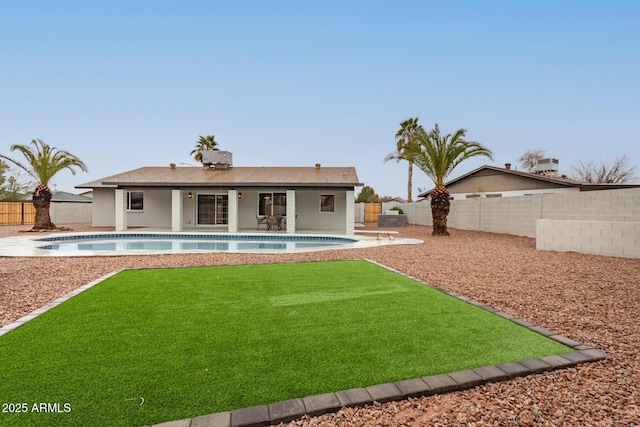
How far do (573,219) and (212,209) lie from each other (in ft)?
Answer: 56.4

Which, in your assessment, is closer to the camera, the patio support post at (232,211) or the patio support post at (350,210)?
the patio support post at (350,210)

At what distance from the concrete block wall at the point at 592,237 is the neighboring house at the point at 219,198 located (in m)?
8.78

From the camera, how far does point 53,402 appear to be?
2.32 m

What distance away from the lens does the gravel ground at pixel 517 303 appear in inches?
90.4

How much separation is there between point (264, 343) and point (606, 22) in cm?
1838

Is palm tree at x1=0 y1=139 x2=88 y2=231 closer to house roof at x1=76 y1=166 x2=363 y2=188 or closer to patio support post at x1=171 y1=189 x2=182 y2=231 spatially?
house roof at x1=76 y1=166 x2=363 y2=188

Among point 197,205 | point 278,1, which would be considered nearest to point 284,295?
point 278,1

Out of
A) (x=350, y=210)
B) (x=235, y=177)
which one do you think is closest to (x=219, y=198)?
(x=235, y=177)

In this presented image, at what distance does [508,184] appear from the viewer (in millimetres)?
25484

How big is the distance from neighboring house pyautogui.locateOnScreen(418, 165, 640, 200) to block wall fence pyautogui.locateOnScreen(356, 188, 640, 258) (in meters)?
8.11

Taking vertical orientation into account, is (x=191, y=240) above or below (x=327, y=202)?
below

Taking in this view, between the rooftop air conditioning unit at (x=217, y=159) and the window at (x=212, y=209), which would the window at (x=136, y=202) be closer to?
the window at (x=212, y=209)

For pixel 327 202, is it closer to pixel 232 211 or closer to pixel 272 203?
pixel 272 203

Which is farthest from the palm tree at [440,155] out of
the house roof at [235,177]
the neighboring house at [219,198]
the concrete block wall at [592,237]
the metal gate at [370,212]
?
the metal gate at [370,212]
